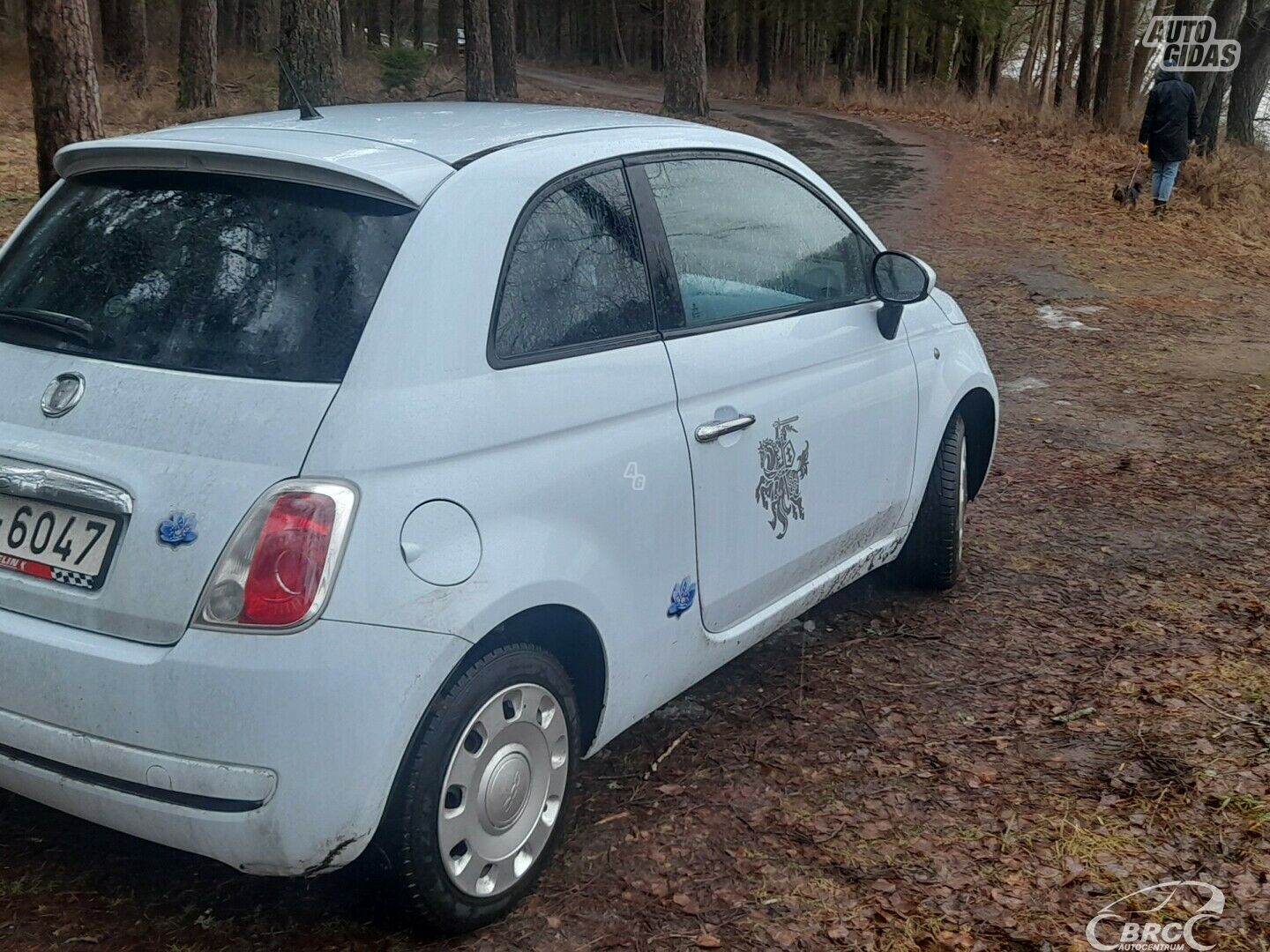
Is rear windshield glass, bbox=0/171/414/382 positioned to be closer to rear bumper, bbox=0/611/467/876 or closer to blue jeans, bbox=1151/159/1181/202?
rear bumper, bbox=0/611/467/876

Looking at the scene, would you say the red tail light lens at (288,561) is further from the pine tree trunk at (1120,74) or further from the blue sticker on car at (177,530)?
the pine tree trunk at (1120,74)

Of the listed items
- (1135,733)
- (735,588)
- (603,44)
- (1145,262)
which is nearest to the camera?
(735,588)

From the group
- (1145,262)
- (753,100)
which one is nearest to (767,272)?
(1145,262)

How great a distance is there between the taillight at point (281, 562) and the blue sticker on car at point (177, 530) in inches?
3.6

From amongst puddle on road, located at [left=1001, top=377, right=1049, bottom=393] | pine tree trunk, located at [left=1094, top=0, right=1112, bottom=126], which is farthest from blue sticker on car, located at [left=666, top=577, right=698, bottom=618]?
pine tree trunk, located at [left=1094, top=0, right=1112, bottom=126]

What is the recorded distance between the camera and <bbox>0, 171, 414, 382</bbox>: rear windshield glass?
285 centimetres

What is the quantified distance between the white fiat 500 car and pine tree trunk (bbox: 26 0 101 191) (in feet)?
17.1

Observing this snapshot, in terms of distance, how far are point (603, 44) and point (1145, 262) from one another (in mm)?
58598

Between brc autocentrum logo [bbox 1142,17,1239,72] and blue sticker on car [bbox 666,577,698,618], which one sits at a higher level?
brc autocentrum logo [bbox 1142,17,1239,72]

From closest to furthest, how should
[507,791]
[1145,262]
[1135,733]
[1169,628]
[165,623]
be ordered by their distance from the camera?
1. [165,623]
2. [507,791]
3. [1135,733]
4. [1169,628]
5. [1145,262]

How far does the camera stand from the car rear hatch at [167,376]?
269 centimetres

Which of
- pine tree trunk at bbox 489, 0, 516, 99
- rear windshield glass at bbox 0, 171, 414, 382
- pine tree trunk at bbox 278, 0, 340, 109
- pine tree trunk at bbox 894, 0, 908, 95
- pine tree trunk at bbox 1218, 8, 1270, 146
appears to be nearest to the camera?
rear windshield glass at bbox 0, 171, 414, 382

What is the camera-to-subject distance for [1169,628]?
16.3 feet

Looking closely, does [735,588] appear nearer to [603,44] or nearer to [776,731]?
[776,731]
